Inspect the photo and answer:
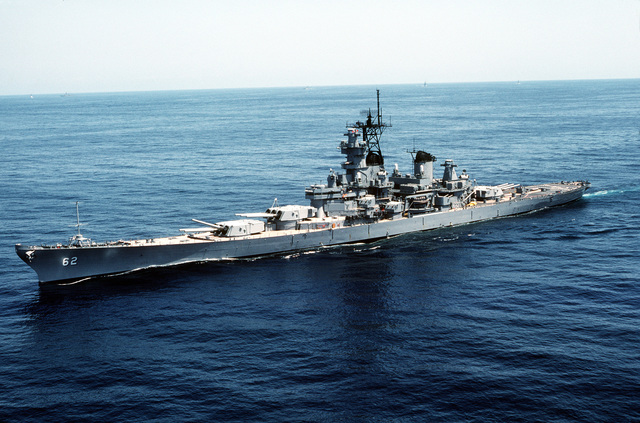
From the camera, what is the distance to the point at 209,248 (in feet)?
205

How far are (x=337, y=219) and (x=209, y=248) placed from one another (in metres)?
17.0

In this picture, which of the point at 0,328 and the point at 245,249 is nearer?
the point at 0,328

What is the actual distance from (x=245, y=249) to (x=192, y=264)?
6183 millimetres

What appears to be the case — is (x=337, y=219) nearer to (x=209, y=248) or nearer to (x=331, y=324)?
(x=209, y=248)

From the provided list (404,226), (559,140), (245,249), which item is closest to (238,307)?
(245,249)

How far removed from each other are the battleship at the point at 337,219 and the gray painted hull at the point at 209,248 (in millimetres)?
93

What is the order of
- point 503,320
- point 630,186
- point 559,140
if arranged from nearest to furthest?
point 503,320
point 630,186
point 559,140

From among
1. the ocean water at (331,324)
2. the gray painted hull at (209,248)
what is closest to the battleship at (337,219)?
the gray painted hull at (209,248)

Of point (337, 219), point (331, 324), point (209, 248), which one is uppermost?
point (337, 219)

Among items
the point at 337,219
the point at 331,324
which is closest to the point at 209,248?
the point at 337,219

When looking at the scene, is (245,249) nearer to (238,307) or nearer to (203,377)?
(238,307)

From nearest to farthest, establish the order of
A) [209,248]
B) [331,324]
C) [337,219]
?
[331,324], [209,248], [337,219]

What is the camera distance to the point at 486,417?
3222cm

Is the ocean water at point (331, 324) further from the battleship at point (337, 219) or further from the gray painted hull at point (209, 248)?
the battleship at point (337, 219)
